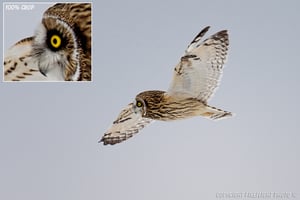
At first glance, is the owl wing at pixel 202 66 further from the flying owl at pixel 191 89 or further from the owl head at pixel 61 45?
the owl head at pixel 61 45

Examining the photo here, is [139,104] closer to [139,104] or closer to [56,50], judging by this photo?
[139,104]

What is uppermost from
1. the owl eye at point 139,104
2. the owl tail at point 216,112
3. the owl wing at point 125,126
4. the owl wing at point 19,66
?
the owl wing at point 19,66

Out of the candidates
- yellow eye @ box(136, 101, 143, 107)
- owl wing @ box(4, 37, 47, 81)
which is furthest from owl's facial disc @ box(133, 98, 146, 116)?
owl wing @ box(4, 37, 47, 81)

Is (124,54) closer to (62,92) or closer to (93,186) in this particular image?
(62,92)

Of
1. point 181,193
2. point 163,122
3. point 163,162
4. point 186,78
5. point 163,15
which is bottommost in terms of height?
point 181,193

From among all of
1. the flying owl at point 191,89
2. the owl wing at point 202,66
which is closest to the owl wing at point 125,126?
the flying owl at point 191,89

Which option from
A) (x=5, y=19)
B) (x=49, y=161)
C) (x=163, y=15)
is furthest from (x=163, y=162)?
(x=5, y=19)

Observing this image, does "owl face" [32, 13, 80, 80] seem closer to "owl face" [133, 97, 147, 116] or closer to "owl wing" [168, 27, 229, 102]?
"owl face" [133, 97, 147, 116]
